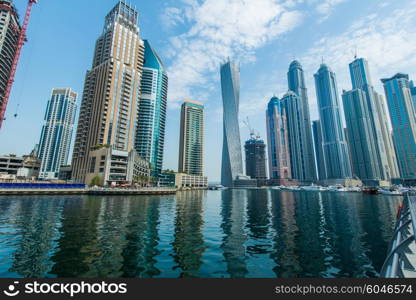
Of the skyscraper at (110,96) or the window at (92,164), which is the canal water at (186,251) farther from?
→ the skyscraper at (110,96)

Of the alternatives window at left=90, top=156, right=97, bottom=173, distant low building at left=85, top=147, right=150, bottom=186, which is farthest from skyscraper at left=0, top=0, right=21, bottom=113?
distant low building at left=85, top=147, right=150, bottom=186

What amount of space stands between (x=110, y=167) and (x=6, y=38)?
113m

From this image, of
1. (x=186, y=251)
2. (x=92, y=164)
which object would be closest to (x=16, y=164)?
Answer: (x=92, y=164)

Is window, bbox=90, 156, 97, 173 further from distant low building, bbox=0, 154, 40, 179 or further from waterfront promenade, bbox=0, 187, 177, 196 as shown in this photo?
distant low building, bbox=0, 154, 40, 179

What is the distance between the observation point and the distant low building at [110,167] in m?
111

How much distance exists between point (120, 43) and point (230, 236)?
171175mm

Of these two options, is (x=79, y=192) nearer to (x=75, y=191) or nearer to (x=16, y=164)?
(x=75, y=191)

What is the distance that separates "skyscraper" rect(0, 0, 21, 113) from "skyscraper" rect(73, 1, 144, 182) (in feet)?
147

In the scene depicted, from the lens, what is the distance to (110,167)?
11350 cm

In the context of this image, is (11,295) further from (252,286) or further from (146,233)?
(146,233)

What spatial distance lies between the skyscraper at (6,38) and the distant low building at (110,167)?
7047 cm

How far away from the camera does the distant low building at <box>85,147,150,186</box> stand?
11131 cm

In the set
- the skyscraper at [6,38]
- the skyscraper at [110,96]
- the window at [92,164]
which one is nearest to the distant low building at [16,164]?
the skyscraper at [6,38]

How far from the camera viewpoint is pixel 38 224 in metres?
26.2
